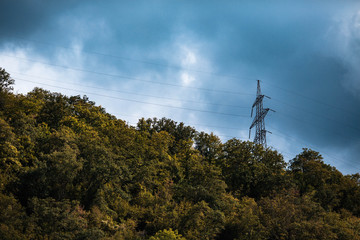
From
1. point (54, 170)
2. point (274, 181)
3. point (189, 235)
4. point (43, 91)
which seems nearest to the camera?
point (54, 170)

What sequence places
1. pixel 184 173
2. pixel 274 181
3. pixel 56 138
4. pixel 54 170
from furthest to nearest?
pixel 274 181
pixel 184 173
pixel 56 138
pixel 54 170

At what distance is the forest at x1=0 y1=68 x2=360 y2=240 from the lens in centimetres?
2833

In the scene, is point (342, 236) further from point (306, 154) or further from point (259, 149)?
point (306, 154)

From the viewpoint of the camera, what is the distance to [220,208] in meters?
41.1

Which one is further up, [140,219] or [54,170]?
[54,170]

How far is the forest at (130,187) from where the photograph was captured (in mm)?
28328

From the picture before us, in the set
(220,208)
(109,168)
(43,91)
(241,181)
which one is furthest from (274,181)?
(43,91)

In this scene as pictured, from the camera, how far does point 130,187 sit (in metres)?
40.9

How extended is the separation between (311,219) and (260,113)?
28816 millimetres

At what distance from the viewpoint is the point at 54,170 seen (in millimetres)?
29484

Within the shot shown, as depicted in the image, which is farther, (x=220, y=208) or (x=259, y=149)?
(x=259, y=149)

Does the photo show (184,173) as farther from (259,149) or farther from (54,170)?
(54,170)

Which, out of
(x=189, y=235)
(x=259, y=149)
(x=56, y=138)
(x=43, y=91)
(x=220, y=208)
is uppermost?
(x=43, y=91)

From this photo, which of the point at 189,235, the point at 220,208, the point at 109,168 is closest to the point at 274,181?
the point at 220,208
